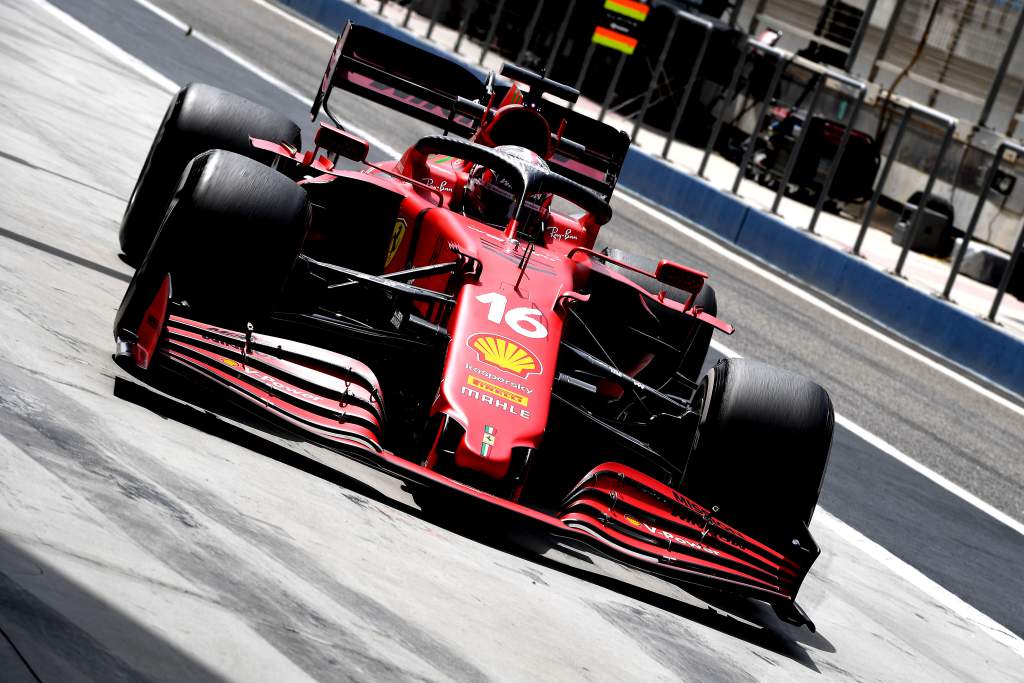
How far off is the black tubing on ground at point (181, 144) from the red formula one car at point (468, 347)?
0.5 inches

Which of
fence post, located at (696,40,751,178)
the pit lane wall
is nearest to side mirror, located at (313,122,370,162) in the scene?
the pit lane wall

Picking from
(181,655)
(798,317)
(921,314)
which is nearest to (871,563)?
(181,655)

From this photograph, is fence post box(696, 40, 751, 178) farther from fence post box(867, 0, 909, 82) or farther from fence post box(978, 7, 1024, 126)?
fence post box(867, 0, 909, 82)

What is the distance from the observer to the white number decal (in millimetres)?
6184

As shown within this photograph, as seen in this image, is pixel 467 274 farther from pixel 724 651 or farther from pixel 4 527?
pixel 4 527

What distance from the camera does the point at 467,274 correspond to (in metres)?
6.38

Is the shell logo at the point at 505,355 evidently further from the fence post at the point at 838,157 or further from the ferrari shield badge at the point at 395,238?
the fence post at the point at 838,157

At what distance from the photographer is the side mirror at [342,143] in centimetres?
664

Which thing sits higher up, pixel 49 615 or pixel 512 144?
pixel 512 144

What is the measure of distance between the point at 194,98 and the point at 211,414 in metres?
2.66

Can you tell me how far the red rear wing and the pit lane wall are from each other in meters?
7.79

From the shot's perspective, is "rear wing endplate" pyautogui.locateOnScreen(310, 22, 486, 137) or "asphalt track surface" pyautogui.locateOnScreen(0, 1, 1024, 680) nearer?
"asphalt track surface" pyautogui.locateOnScreen(0, 1, 1024, 680)

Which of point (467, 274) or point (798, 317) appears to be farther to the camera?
point (798, 317)

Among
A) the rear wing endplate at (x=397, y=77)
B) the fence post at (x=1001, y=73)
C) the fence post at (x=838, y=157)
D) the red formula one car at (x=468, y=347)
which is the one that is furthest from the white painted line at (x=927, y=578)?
the fence post at (x=1001, y=73)
